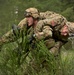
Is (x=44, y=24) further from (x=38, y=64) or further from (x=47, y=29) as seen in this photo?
(x=38, y=64)

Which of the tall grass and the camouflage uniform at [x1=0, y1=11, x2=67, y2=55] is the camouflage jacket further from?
the tall grass

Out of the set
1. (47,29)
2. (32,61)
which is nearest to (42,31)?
(47,29)

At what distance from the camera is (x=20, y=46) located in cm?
509

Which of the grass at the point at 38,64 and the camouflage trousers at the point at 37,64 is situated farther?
the camouflage trousers at the point at 37,64

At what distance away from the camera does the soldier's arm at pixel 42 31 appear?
5.16 metres

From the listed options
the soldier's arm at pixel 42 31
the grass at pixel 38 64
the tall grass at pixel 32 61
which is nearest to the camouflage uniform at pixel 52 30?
the soldier's arm at pixel 42 31

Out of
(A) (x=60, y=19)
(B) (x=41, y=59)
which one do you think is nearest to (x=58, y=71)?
(B) (x=41, y=59)

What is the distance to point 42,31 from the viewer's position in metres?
5.32

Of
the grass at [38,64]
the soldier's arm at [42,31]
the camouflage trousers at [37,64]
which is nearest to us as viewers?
the grass at [38,64]

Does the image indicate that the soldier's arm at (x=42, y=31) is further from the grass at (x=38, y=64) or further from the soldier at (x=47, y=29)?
the grass at (x=38, y=64)

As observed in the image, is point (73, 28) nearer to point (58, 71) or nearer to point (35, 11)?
point (35, 11)

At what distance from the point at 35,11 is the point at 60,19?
1.42 feet

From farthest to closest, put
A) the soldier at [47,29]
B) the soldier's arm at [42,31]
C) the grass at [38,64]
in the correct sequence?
the soldier at [47,29]
the soldier's arm at [42,31]
the grass at [38,64]

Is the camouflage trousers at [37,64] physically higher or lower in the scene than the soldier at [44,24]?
lower
